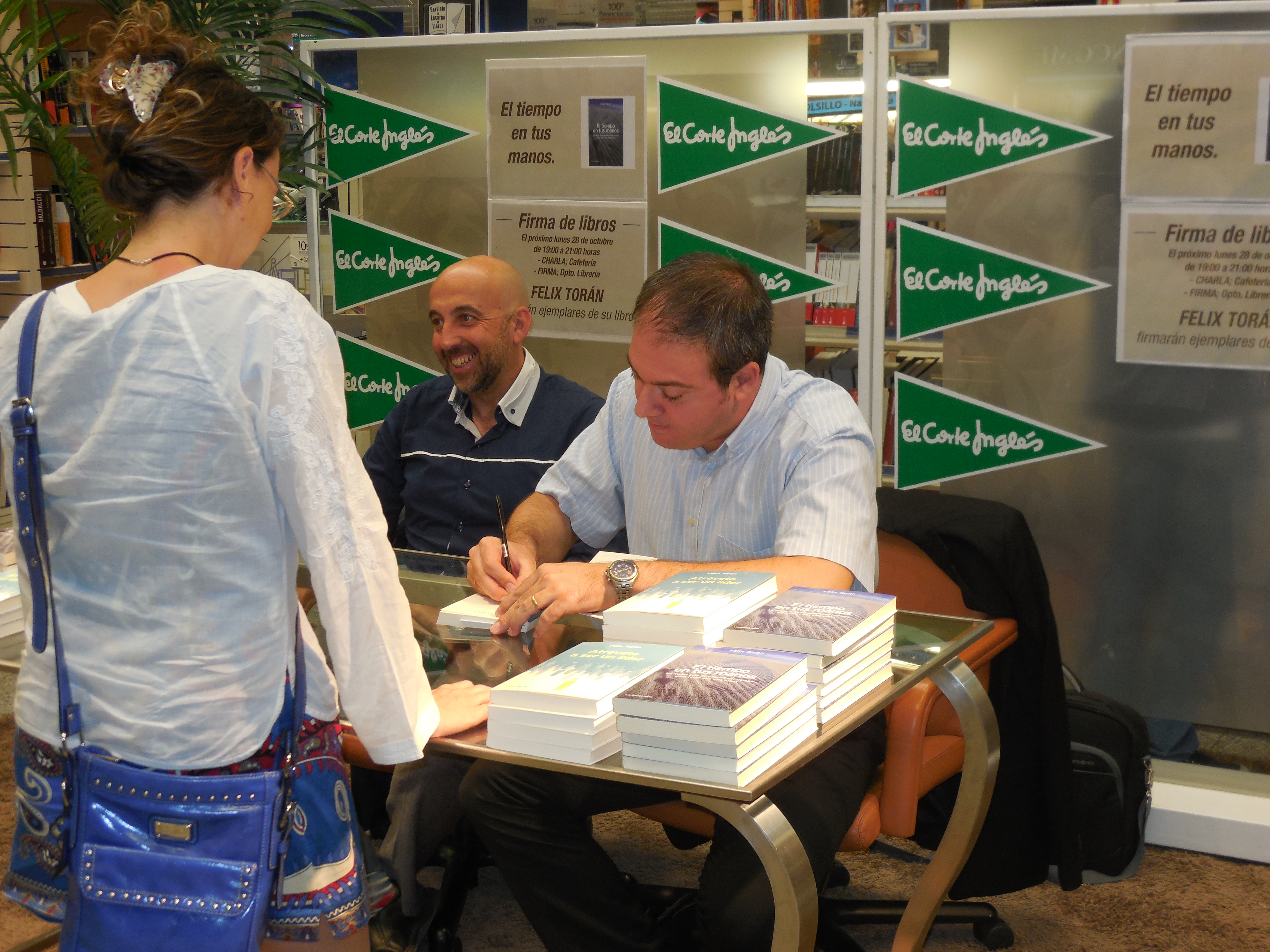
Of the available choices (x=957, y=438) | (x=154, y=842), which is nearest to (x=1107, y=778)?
(x=957, y=438)

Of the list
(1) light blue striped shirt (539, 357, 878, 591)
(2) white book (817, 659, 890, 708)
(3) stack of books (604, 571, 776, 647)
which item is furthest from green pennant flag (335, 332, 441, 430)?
(2) white book (817, 659, 890, 708)

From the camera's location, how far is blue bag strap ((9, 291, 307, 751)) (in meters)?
1.21

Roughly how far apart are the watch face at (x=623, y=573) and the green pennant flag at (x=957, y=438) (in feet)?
3.96

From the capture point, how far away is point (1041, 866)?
2248mm

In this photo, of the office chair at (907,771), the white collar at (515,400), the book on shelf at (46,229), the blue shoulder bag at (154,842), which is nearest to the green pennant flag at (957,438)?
the office chair at (907,771)

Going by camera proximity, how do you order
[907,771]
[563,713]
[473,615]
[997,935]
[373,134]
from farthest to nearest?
[373,134]
[997,935]
[907,771]
[473,615]
[563,713]

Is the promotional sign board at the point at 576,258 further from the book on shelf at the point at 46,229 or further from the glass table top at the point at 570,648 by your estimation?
the book on shelf at the point at 46,229

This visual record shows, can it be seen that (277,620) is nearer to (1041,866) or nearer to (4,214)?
(1041,866)

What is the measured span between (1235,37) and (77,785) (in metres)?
2.60

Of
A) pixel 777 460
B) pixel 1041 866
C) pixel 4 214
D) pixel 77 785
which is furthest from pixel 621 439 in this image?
pixel 4 214

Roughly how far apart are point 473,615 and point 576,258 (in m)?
1.64

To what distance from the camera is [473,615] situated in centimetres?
180

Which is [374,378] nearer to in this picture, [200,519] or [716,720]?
[200,519]

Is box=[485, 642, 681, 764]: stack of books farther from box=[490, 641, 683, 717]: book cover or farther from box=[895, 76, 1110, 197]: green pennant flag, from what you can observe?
box=[895, 76, 1110, 197]: green pennant flag
